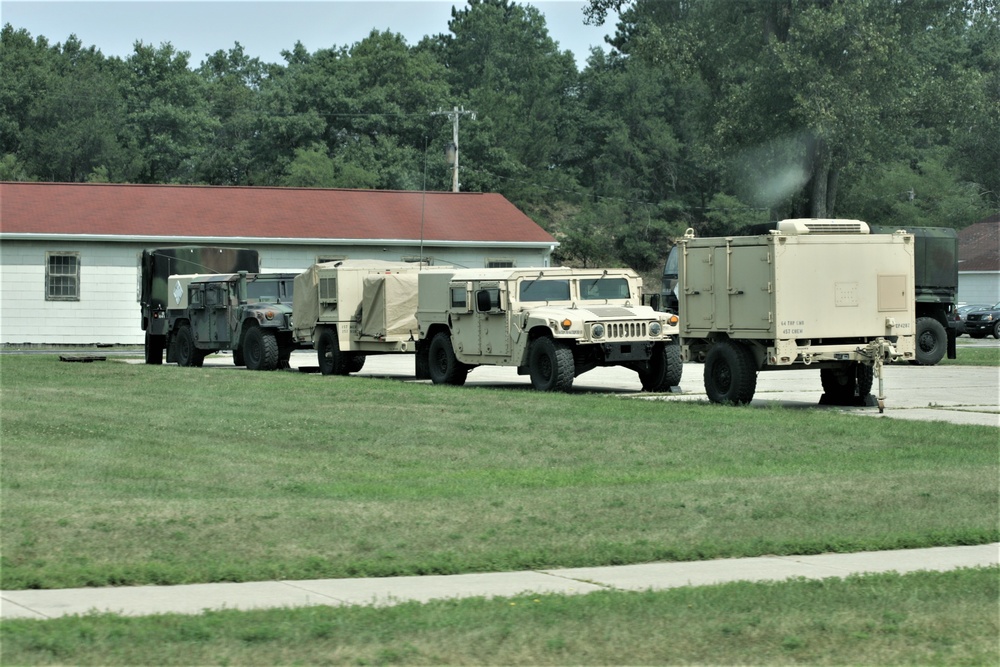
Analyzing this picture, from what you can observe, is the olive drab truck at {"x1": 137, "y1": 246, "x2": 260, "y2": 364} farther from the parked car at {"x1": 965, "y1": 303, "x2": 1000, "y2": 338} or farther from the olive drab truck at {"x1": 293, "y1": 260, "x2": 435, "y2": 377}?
the parked car at {"x1": 965, "y1": 303, "x2": 1000, "y2": 338}

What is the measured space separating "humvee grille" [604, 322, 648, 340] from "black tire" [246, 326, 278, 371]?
9.36 m

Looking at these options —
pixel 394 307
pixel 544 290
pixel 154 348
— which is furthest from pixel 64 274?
pixel 544 290

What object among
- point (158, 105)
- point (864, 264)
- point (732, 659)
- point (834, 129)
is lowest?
point (732, 659)

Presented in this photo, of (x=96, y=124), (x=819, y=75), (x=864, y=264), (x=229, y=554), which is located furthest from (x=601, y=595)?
(x=96, y=124)

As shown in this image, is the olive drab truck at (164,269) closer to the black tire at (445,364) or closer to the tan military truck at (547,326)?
the black tire at (445,364)

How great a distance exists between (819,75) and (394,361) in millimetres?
20151

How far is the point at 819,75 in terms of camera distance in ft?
150

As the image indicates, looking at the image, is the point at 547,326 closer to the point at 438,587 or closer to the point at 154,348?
the point at 438,587

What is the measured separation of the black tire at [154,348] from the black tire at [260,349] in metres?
4.59

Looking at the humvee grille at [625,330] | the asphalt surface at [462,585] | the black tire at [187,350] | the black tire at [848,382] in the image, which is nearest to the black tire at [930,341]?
the humvee grille at [625,330]

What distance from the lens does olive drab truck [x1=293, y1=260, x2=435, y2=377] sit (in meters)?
25.7

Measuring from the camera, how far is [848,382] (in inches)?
763

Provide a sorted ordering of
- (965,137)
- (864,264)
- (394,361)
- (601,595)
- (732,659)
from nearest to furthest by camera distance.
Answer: (732,659) < (601,595) < (864,264) < (394,361) < (965,137)

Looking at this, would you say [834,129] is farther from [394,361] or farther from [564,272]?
[564,272]
